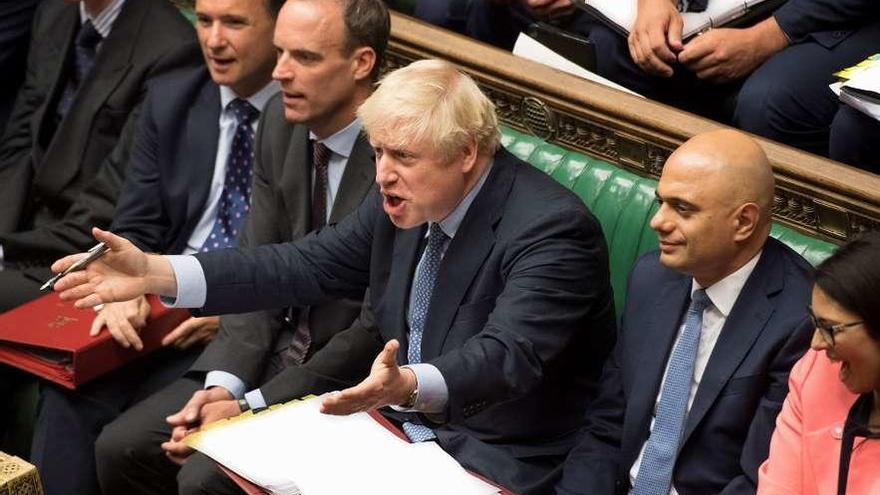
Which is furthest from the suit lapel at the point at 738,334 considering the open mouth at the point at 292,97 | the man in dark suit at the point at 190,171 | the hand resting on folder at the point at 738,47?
the man in dark suit at the point at 190,171

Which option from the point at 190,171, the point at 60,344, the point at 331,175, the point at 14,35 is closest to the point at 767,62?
the point at 331,175

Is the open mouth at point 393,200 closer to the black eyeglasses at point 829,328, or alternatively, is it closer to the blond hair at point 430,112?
the blond hair at point 430,112

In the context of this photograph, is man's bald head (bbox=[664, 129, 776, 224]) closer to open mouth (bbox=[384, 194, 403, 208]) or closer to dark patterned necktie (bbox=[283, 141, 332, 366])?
open mouth (bbox=[384, 194, 403, 208])

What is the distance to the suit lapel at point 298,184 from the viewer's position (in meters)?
3.28

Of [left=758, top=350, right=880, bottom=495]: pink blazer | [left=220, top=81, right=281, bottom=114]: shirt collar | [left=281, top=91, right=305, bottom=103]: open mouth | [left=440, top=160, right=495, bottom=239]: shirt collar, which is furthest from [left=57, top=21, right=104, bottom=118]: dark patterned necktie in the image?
[left=758, top=350, right=880, bottom=495]: pink blazer

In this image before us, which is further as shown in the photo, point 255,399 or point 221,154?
point 221,154

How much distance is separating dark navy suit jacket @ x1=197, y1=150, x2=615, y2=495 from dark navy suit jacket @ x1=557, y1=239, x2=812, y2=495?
0.10 metres

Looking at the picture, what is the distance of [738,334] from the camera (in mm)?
2477

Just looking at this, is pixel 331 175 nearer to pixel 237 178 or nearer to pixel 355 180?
pixel 355 180

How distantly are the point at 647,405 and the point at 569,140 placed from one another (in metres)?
0.85

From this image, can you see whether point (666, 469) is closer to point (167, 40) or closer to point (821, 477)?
point (821, 477)

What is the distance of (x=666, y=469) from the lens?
2547 millimetres

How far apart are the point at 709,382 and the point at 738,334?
93 mm

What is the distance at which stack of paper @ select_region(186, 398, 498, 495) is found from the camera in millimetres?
2463
